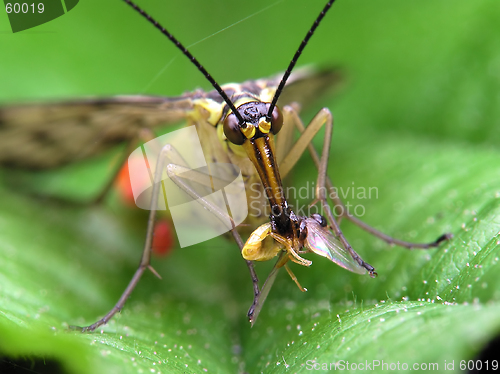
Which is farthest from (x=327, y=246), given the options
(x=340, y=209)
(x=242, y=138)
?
(x=242, y=138)

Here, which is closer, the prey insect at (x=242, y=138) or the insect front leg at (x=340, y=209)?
the prey insect at (x=242, y=138)

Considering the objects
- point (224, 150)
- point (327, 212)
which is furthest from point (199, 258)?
point (327, 212)

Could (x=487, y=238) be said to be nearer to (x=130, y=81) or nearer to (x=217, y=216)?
(x=217, y=216)

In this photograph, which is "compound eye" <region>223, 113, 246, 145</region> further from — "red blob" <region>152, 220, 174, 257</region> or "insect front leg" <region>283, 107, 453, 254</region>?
"red blob" <region>152, 220, 174, 257</region>

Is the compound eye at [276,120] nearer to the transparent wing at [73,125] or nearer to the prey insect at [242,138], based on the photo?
the prey insect at [242,138]

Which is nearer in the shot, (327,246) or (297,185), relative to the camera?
(327,246)

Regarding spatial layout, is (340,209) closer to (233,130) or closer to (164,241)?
(233,130)

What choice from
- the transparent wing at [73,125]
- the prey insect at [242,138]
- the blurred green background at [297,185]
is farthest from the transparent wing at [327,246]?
the transparent wing at [73,125]
